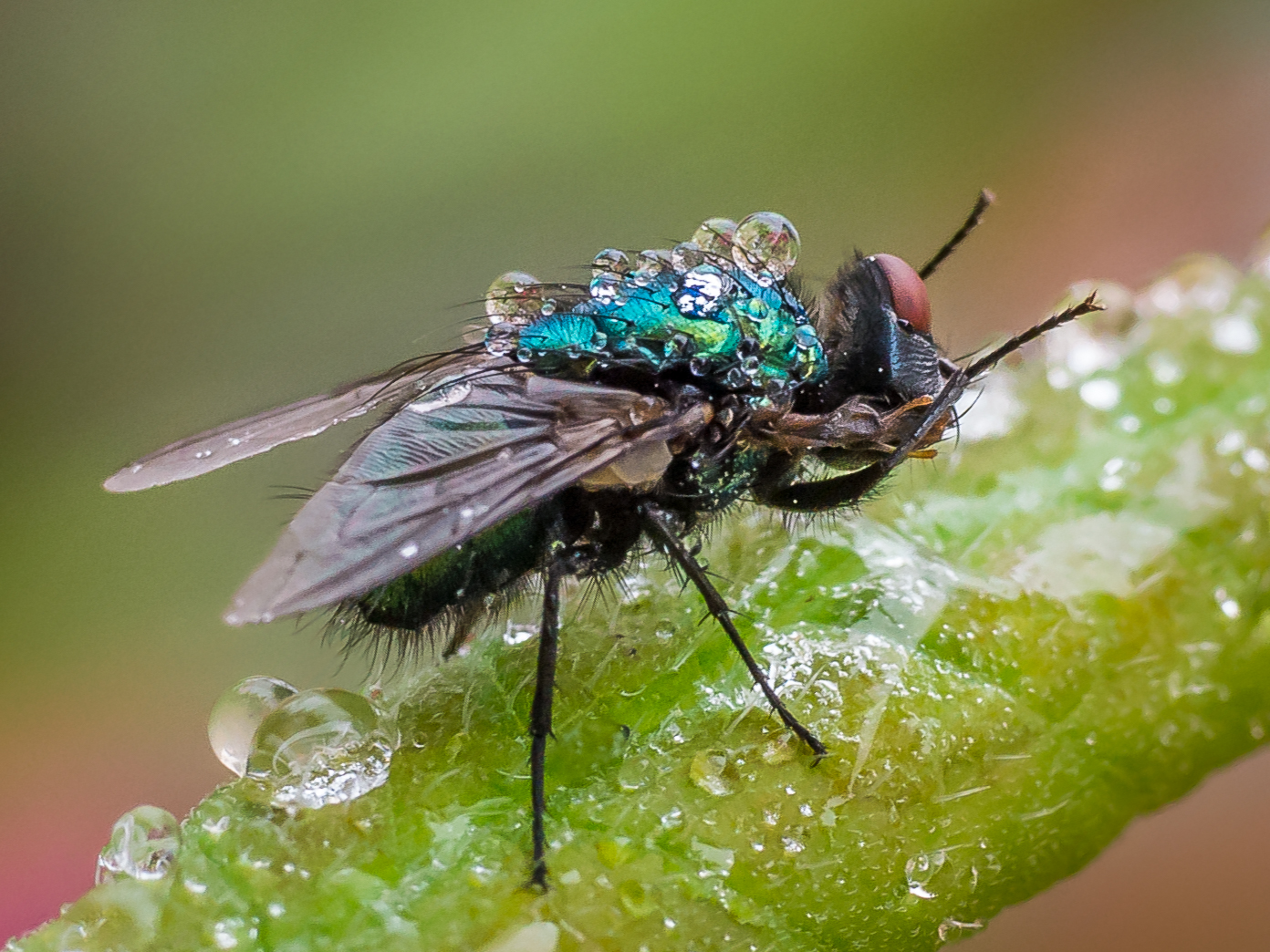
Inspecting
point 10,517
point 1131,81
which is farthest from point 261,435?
point 1131,81

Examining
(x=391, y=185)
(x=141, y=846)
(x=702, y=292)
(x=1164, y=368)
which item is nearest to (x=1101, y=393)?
(x=1164, y=368)

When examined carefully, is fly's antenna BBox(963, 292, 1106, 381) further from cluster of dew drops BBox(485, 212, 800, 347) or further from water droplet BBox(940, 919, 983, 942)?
water droplet BBox(940, 919, 983, 942)

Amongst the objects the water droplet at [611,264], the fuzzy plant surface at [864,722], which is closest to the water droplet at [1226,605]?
the fuzzy plant surface at [864,722]

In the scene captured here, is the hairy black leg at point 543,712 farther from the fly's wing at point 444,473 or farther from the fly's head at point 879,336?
the fly's head at point 879,336

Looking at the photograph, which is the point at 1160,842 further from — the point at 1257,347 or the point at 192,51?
the point at 192,51

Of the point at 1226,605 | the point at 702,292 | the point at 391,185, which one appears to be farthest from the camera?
the point at 391,185

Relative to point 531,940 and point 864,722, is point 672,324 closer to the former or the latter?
point 864,722

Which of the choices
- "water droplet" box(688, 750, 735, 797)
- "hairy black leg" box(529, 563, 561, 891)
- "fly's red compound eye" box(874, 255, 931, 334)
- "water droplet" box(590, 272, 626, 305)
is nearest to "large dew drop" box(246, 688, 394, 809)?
"hairy black leg" box(529, 563, 561, 891)

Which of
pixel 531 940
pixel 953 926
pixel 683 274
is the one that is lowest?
pixel 953 926
